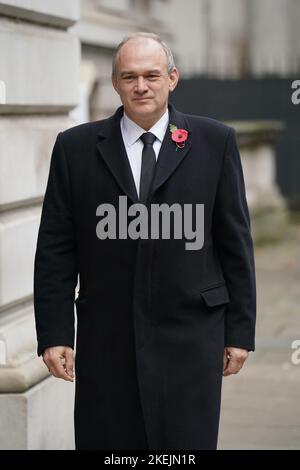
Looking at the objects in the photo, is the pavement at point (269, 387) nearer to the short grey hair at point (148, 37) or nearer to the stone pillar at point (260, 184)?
the short grey hair at point (148, 37)

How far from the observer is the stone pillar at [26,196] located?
5492 millimetres

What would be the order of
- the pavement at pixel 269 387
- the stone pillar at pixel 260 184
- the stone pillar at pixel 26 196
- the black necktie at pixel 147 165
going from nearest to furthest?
the black necktie at pixel 147 165 < the stone pillar at pixel 26 196 < the pavement at pixel 269 387 < the stone pillar at pixel 260 184

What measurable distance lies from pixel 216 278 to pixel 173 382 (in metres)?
0.39

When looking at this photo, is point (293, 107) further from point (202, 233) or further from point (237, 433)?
point (202, 233)

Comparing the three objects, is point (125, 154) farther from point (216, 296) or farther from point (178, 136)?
point (216, 296)

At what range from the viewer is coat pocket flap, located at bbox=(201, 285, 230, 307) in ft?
13.7

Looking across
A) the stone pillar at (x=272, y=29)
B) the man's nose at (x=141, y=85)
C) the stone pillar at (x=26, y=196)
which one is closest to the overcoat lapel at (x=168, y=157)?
the man's nose at (x=141, y=85)

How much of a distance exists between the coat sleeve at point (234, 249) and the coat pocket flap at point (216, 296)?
0.09ft

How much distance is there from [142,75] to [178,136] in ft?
0.88

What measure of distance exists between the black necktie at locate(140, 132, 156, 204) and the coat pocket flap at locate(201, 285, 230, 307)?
0.38 metres

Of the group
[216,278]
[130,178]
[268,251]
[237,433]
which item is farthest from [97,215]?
[268,251]

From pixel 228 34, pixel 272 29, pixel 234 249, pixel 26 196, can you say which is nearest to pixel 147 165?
pixel 234 249

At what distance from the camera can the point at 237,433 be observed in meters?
6.75

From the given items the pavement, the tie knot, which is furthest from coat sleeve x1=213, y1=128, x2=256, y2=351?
the pavement
